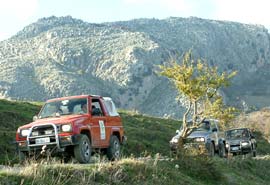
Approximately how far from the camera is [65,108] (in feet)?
51.8

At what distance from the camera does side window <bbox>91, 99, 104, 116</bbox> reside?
15.6 m

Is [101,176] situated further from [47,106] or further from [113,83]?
[113,83]

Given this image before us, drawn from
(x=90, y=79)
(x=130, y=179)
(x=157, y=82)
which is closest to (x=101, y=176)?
(x=130, y=179)

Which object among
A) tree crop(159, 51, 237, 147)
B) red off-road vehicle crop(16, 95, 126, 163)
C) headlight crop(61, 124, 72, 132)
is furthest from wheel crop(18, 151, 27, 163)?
tree crop(159, 51, 237, 147)

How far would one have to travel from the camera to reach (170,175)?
15.0m

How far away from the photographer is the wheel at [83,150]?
14242 millimetres

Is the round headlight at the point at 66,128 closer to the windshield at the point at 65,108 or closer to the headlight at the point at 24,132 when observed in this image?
the headlight at the point at 24,132

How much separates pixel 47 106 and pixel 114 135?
7.53 ft

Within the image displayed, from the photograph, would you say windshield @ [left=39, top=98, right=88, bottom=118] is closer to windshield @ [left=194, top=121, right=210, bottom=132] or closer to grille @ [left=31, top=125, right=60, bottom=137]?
grille @ [left=31, top=125, right=60, bottom=137]

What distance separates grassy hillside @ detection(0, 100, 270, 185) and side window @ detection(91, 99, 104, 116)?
126cm

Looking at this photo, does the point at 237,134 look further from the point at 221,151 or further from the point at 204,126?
the point at 204,126

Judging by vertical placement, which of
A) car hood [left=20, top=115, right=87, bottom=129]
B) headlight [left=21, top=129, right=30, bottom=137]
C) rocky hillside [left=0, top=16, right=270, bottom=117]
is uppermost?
rocky hillside [left=0, top=16, right=270, bottom=117]

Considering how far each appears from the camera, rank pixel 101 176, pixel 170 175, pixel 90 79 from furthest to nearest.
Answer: pixel 90 79, pixel 170 175, pixel 101 176

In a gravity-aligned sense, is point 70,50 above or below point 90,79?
above
